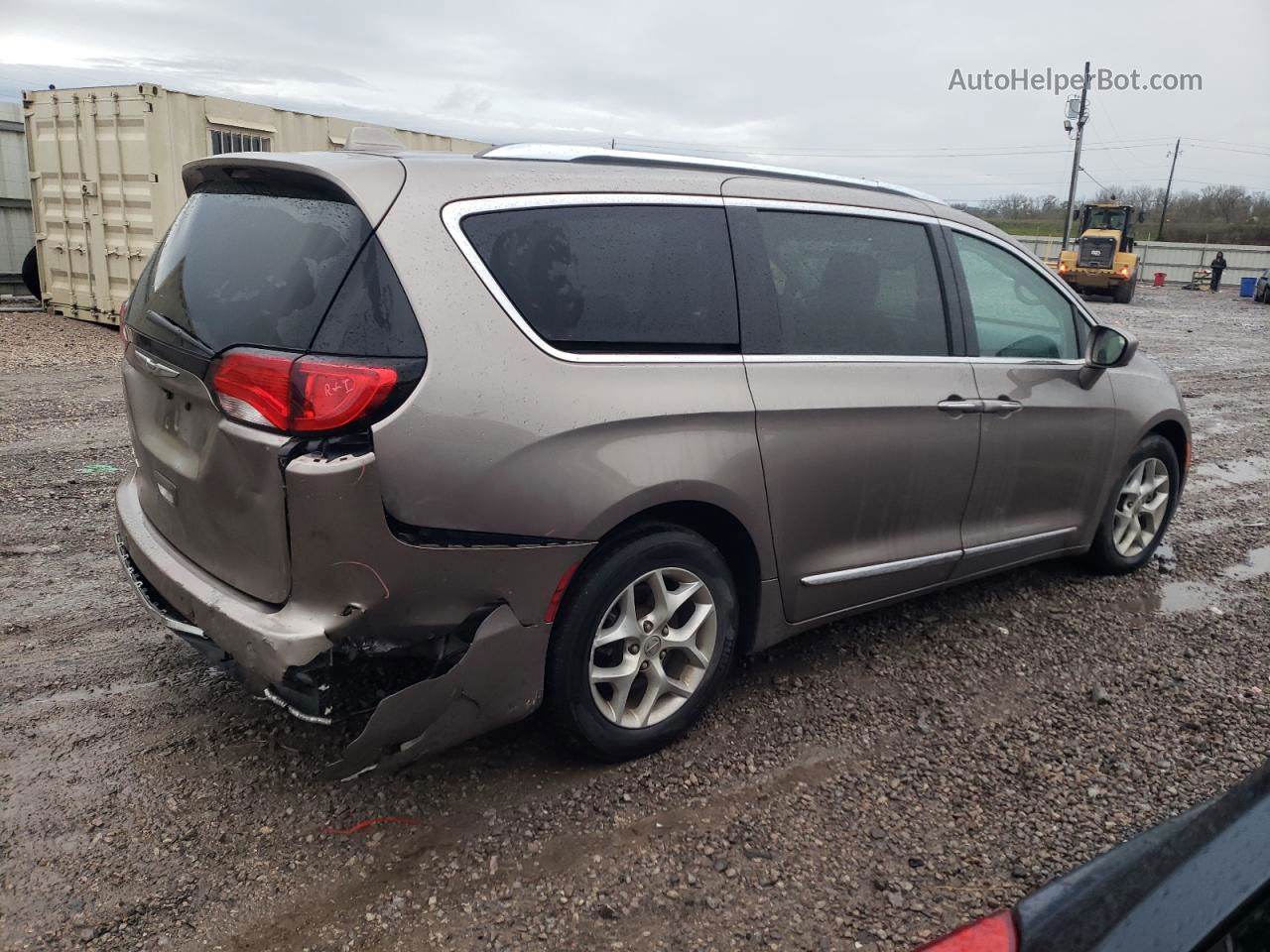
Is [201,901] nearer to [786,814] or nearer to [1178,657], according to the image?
[786,814]

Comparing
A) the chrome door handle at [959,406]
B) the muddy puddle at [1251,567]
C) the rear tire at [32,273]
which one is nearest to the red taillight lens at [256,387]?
the chrome door handle at [959,406]

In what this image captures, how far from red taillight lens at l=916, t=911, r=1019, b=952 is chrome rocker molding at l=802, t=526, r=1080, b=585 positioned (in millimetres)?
1926

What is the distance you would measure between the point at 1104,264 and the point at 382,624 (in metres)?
30.6

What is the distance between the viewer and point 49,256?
1270 centimetres

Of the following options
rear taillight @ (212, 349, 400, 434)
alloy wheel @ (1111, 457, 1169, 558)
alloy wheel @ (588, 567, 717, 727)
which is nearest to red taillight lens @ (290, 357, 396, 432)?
rear taillight @ (212, 349, 400, 434)

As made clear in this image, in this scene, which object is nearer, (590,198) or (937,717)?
(590,198)

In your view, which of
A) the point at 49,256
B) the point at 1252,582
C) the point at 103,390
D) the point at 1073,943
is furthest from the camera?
the point at 49,256

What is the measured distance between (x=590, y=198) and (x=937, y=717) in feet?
7.13

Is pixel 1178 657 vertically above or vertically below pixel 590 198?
below

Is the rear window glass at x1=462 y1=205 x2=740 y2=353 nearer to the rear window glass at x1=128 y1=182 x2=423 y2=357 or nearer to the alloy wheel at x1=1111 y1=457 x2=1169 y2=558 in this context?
the rear window glass at x1=128 y1=182 x2=423 y2=357

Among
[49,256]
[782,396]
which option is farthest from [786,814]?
[49,256]

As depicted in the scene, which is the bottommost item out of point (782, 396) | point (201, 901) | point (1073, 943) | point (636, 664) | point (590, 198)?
point (201, 901)

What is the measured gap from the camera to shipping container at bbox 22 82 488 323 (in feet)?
35.5

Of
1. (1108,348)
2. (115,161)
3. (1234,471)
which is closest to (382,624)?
(1108,348)
